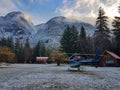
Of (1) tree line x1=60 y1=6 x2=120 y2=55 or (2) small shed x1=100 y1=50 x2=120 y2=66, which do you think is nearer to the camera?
(2) small shed x1=100 y1=50 x2=120 y2=66

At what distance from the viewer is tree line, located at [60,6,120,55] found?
210 feet

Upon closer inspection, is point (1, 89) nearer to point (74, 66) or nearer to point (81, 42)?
point (74, 66)

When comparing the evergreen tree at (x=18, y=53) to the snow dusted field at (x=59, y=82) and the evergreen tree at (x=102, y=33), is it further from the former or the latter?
the snow dusted field at (x=59, y=82)

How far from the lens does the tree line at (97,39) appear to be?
64.2 metres

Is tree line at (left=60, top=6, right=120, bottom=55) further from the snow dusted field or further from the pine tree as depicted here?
the snow dusted field

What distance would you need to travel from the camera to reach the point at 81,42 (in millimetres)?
75125

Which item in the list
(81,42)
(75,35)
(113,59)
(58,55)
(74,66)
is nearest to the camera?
(74,66)

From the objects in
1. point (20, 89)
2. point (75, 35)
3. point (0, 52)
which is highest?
point (75, 35)

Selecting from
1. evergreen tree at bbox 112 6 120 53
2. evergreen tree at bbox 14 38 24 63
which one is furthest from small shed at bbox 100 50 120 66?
evergreen tree at bbox 14 38 24 63

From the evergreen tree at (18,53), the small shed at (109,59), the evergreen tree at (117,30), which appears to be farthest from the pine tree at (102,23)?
the evergreen tree at (18,53)

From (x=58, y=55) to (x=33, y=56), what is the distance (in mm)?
39432

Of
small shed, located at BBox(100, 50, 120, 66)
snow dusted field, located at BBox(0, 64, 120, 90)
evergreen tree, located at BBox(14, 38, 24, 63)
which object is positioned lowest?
snow dusted field, located at BBox(0, 64, 120, 90)

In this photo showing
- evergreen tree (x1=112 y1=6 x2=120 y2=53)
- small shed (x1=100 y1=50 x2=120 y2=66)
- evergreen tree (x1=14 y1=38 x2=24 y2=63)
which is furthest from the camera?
evergreen tree (x1=14 y1=38 x2=24 y2=63)

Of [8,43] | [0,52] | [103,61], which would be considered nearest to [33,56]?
[8,43]
